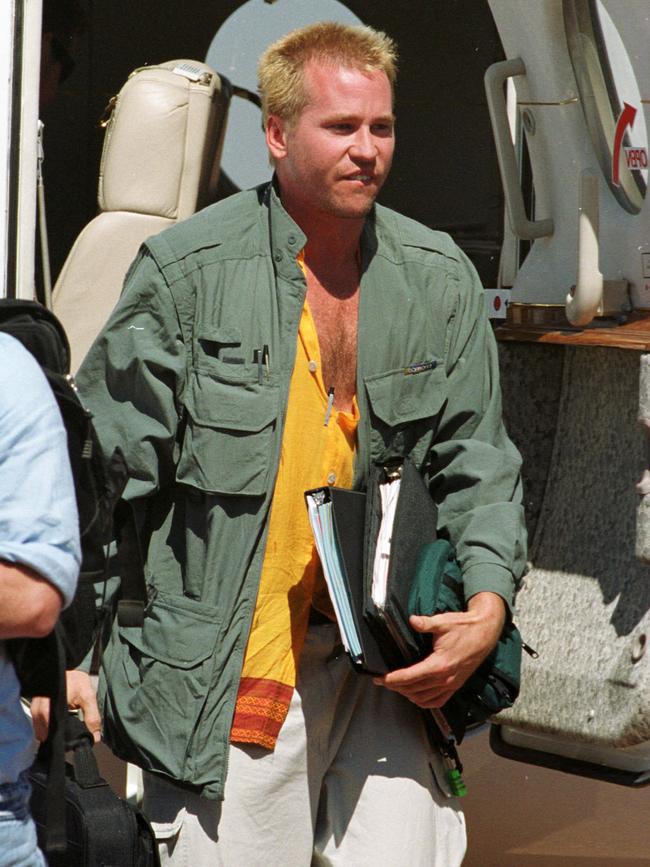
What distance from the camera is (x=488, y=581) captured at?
2729mm

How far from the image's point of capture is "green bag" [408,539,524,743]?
8.93 ft

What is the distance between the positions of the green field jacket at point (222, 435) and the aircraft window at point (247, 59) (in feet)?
5.87

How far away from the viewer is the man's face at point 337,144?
2811 millimetres

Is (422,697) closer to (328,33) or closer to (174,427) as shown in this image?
(174,427)

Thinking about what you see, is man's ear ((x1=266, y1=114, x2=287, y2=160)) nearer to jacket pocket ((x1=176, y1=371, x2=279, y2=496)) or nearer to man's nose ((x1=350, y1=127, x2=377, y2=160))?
man's nose ((x1=350, y1=127, x2=377, y2=160))

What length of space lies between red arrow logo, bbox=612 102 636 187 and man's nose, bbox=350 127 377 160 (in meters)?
0.82

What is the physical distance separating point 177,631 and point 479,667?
564 mm

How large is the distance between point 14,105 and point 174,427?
2.81 feet

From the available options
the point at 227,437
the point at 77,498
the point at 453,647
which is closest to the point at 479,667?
the point at 453,647

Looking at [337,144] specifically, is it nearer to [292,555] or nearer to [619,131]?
[292,555]

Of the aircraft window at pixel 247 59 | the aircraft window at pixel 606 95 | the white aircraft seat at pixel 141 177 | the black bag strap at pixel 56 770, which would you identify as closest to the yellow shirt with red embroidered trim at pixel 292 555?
the black bag strap at pixel 56 770

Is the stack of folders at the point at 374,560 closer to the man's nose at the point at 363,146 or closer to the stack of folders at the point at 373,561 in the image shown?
the stack of folders at the point at 373,561

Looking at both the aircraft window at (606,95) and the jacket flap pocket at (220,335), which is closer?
the jacket flap pocket at (220,335)

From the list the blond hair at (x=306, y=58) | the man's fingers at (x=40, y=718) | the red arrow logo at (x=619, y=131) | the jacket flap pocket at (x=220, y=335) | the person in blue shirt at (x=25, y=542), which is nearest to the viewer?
the person in blue shirt at (x=25, y=542)
